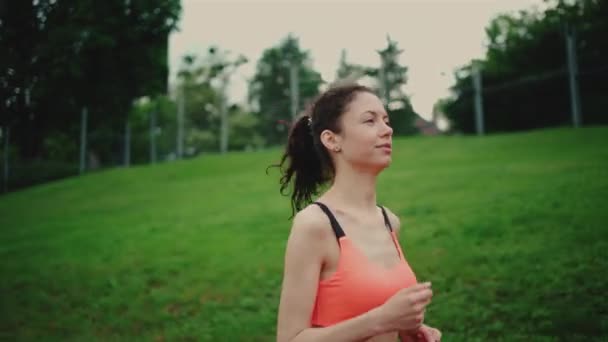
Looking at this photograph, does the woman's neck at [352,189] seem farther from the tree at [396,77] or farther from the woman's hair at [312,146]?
the tree at [396,77]

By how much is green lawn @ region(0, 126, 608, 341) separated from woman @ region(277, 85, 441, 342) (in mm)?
3311

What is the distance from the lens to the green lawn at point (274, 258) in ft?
18.0

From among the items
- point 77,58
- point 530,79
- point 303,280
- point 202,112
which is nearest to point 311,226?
point 303,280

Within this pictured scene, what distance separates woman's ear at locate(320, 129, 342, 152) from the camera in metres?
2.23

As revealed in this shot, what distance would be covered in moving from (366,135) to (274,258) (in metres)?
6.11

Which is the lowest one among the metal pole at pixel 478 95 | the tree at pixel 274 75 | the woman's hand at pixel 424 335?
the woman's hand at pixel 424 335

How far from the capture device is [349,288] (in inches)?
76.9

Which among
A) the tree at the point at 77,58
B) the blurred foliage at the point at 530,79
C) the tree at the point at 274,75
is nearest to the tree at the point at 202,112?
the tree at the point at 274,75

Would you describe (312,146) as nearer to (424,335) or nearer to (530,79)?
(424,335)

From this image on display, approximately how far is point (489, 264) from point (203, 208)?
867 cm

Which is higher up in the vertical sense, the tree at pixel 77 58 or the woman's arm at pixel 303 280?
the tree at pixel 77 58

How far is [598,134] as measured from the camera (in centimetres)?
1725

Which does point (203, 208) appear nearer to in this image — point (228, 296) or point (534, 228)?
point (228, 296)

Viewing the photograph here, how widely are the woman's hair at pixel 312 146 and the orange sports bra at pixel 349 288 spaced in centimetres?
51
